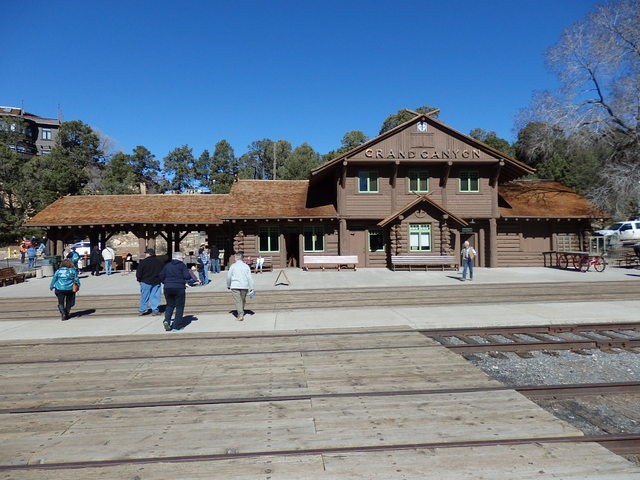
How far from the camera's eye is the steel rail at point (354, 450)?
3.42 m

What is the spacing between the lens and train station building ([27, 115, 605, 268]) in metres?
23.9

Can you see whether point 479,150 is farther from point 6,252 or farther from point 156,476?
point 6,252

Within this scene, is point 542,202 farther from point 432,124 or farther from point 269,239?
point 269,239

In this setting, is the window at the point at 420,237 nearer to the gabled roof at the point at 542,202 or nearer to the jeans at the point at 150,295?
the gabled roof at the point at 542,202

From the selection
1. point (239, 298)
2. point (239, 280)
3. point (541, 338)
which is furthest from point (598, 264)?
point (239, 280)

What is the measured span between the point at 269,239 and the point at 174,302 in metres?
17.1

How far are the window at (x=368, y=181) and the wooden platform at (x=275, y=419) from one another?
19.0 metres

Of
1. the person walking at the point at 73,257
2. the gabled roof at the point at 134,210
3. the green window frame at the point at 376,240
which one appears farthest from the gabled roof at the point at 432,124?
the person walking at the point at 73,257

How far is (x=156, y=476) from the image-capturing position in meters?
3.24

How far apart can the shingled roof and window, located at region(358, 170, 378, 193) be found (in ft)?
8.16

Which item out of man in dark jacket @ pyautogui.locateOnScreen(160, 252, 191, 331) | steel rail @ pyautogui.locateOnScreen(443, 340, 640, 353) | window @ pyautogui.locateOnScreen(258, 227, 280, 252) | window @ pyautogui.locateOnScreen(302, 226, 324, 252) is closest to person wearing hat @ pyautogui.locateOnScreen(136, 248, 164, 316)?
man in dark jacket @ pyautogui.locateOnScreen(160, 252, 191, 331)

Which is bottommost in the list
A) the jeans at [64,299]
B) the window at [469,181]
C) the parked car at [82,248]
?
the jeans at [64,299]

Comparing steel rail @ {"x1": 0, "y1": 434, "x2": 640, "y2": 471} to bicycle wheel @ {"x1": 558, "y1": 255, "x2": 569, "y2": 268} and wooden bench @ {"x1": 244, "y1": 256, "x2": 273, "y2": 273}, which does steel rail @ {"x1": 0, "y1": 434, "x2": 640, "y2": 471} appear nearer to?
wooden bench @ {"x1": 244, "y1": 256, "x2": 273, "y2": 273}

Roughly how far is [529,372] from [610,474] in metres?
3.20
